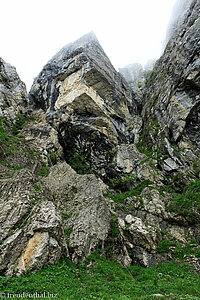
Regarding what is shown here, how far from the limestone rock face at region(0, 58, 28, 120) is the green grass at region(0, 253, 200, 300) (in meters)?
23.6

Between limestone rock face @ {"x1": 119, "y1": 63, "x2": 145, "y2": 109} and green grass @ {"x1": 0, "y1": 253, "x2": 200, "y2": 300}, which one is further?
limestone rock face @ {"x1": 119, "y1": 63, "x2": 145, "y2": 109}

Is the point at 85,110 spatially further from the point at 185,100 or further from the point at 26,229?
the point at 26,229

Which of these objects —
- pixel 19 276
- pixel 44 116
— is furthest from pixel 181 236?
pixel 44 116

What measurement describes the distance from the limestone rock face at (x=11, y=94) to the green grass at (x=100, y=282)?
23.6 metres

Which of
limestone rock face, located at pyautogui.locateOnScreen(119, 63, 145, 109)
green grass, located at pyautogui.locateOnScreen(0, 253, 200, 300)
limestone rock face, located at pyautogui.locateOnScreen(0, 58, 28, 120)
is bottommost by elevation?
green grass, located at pyautogui.locateOnScreen(0, 253, 200, 300)

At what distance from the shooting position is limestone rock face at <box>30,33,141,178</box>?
23.8m

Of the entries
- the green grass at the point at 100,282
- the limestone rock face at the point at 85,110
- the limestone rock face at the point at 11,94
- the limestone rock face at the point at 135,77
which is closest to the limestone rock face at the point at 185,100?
the limestone rock face at the point at 85,110

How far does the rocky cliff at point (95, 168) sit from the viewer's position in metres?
8.63

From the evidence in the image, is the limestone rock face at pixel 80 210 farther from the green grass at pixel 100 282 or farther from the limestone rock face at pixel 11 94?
the limestone rock face at pixel 11 94

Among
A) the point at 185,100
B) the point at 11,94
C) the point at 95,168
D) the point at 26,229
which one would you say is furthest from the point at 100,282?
the point at 11,94

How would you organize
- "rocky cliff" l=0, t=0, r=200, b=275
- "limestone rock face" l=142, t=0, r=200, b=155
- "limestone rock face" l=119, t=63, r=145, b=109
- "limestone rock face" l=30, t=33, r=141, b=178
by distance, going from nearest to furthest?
"rocky cliff" l=0, t=0, r=200, b=275 < "limestone rock face" l=142, t=0, r=200, b=155 < "limestone rock face" l=30, t=33, r=141, b=178 < "limestone rock face" l=119, t=63, r=145, b=109

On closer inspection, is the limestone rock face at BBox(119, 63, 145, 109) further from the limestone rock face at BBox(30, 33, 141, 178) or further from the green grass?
the green grass

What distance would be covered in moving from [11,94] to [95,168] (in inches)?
843

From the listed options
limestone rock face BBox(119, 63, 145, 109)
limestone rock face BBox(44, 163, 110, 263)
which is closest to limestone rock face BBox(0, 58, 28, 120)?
limestone rock face BBox(44, 163, 110, 263)
